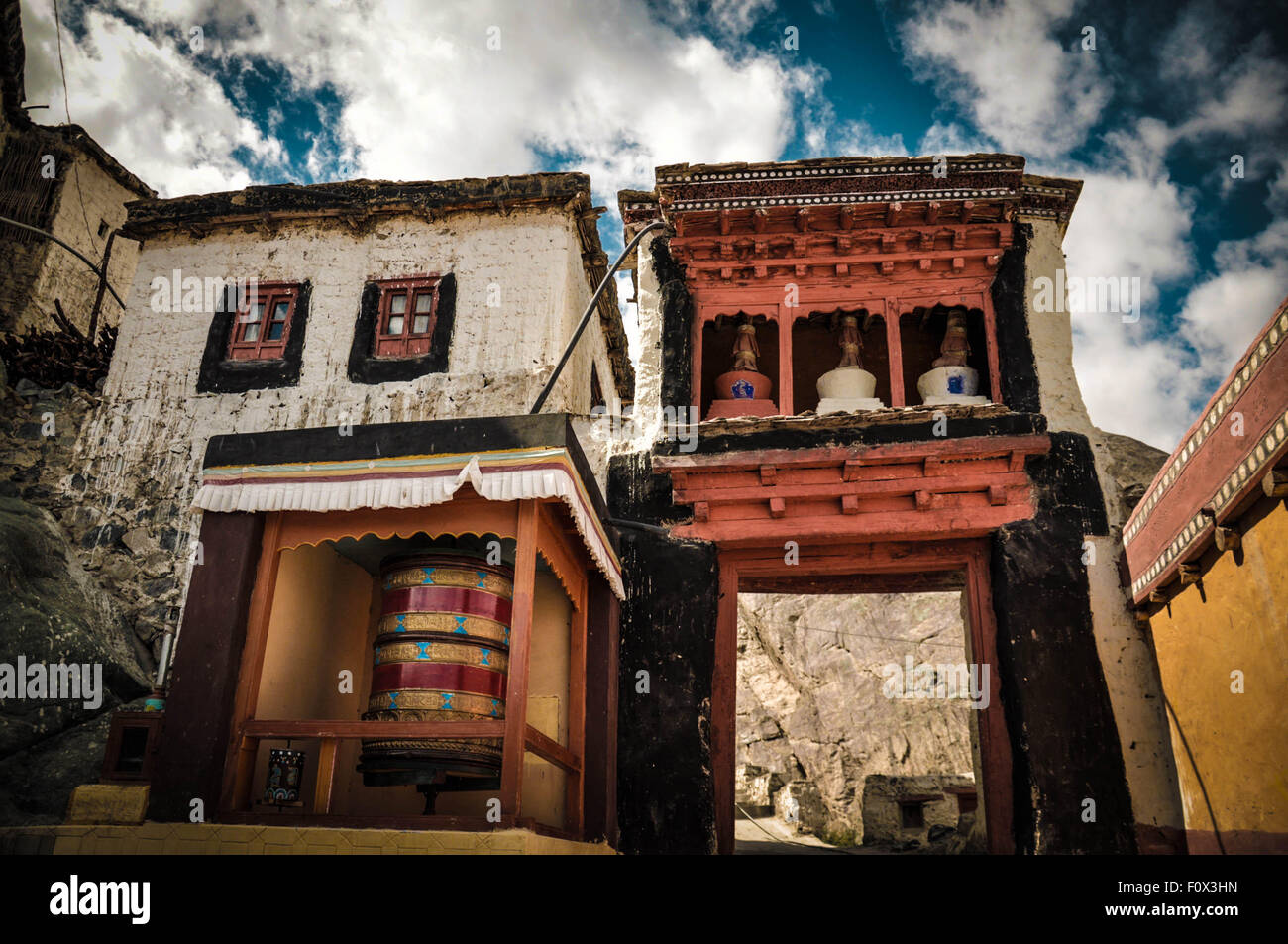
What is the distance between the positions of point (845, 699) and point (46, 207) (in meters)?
17.7

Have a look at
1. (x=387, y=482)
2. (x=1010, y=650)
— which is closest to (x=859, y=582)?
(x=1010, y=650)

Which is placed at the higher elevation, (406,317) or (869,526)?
(406,317)

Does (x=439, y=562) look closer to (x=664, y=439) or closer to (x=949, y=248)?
(x=664, y=439)

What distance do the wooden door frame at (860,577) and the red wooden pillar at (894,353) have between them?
145 centimetres

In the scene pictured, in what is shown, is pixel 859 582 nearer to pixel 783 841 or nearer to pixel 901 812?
pixel 901 812

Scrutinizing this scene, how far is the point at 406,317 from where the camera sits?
10070 millimetres

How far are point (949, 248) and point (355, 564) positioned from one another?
6532 mm

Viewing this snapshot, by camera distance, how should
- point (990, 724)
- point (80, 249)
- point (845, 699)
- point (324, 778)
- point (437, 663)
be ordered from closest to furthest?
point (324, 778) → point (437, 663) → point (990, 724) → point (80, 249) → point (845, 699)

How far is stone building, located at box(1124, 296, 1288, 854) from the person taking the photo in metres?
5.12

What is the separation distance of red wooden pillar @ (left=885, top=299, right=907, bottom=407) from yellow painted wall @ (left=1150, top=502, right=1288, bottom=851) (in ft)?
9.78

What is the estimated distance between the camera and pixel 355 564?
25.1 feet

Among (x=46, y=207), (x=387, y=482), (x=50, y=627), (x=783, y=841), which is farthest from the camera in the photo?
(x=783, y=841)
